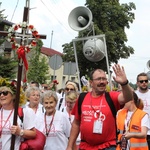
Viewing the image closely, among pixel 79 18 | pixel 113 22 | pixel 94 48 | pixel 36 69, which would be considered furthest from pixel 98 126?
pixel 36 69

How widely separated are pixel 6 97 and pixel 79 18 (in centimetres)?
693

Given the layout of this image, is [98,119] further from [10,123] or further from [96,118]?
[10,123]

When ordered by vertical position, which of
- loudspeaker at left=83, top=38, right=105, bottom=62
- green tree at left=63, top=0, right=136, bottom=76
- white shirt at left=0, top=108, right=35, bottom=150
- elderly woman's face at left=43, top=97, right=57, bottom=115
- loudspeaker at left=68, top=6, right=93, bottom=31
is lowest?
white shirt at left=0, top=108, right=35, bottom=150

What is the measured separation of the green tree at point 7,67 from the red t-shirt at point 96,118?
1940 cm

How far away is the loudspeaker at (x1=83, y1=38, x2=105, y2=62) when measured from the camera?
11602 millimetres

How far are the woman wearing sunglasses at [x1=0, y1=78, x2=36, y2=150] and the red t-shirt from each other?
677 mm

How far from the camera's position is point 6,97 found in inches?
218

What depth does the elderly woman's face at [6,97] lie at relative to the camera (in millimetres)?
Answer: 5494

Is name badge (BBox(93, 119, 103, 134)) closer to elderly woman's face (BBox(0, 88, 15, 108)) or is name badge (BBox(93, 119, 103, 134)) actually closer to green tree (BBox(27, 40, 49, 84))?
elderly woman's face (BBox(0, 88, 15, 108))

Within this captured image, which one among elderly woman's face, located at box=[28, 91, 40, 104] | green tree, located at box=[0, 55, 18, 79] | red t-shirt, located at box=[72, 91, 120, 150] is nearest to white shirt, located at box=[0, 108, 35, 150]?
red t-shirt, located at box=[72, 91, 120, 150]

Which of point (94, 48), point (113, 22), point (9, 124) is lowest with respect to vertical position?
point (9, 124)

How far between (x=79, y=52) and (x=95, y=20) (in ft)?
13.5

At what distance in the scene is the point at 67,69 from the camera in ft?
57.7

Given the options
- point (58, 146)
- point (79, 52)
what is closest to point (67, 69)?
point (58, 146)
